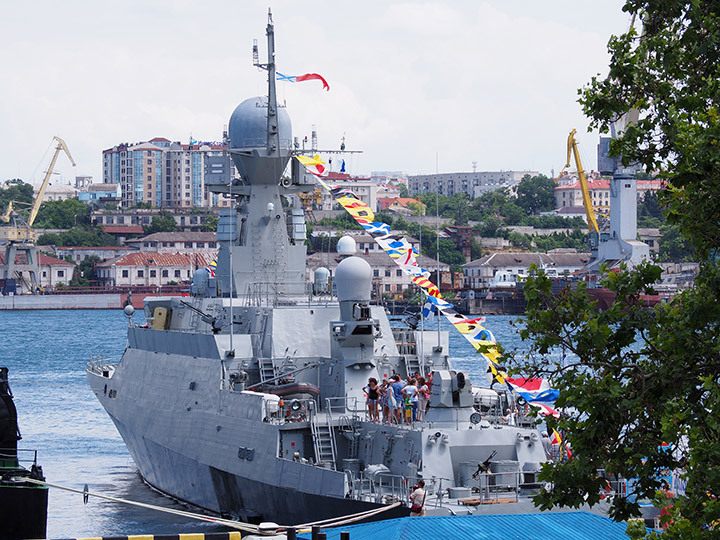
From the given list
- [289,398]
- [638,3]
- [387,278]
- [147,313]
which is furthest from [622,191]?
[638,3]

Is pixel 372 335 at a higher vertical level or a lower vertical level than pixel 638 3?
lower

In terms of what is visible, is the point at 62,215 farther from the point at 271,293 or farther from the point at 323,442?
the point at 323,442

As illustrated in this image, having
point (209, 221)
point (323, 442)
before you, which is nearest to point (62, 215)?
point (209, 221)

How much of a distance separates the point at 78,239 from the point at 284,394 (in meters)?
142

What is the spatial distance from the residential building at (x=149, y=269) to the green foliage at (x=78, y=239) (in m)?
17.8

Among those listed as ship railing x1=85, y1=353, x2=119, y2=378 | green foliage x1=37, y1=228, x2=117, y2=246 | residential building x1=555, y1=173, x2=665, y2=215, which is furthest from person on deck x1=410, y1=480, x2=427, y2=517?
residential building x1=555, y1=173, x2=665, y2=215

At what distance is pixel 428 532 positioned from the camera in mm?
16750

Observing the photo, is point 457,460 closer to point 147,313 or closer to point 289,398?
point 289,398

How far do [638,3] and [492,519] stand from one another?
28.7 ft

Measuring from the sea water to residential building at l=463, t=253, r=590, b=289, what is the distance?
147 ft

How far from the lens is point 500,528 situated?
17.2 meters

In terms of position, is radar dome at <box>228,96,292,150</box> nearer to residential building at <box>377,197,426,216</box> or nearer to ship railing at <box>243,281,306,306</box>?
ship railing at <box>243,281,306,306</box>

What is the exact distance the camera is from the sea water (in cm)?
2756

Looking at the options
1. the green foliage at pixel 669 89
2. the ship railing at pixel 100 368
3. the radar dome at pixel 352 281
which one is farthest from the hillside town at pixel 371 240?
the green foliage at pixel 669 89
